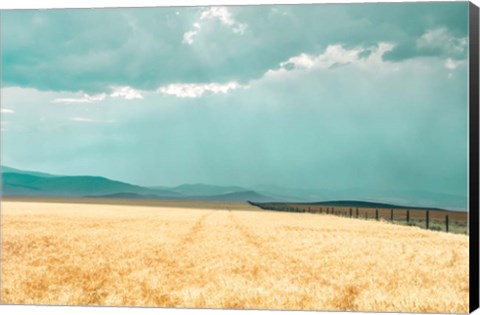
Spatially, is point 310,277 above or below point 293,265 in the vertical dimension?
below

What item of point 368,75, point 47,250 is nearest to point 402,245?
point 368,75

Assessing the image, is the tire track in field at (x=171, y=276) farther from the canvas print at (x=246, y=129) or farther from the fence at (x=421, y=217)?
the fence at (x=421, y=217)

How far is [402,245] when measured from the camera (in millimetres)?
13133

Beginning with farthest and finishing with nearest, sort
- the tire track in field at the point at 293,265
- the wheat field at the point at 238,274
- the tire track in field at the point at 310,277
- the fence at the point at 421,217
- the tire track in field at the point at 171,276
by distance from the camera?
the fence at the point at 421,217
the tire track in field at the point at 293,265
the tire track in field at the point at 171,276
the wheat field at the point at 238,274
the tire track in field at the point at 310,277

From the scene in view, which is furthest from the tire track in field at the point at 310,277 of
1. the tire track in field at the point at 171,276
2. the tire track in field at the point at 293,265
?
the tire track in field at the point at 171,276

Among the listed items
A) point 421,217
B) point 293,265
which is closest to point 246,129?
point 293,265

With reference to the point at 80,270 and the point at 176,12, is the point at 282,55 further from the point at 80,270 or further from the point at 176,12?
the point at 80,270

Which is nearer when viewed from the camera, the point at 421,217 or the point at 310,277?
the point at 310,277

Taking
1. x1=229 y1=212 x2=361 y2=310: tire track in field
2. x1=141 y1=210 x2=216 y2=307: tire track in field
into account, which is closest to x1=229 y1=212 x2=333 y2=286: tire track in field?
x1=229 y1=212 x2=361 y2=310: tire track in field

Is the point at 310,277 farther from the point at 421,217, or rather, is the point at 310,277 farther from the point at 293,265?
the point at 421,217

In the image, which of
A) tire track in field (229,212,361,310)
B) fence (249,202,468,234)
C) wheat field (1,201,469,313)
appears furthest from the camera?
fence (249,202,468,234)

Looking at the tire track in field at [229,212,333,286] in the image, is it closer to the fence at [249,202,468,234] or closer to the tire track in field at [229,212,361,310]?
the tire track in field at [229,212,361,310]

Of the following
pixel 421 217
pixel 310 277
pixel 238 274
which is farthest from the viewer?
pixel 421 217

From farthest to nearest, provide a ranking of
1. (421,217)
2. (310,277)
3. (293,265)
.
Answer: (421,217) < (293,265) < (310,277)
